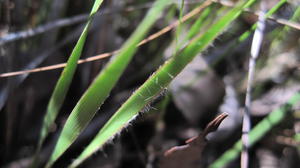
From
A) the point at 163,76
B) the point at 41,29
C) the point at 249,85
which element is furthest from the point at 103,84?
the point at 41,29

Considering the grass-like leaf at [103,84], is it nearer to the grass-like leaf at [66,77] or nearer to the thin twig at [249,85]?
the grass-like leaf at [66,77]

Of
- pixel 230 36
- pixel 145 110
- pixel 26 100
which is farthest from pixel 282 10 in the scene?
pixel 26 100

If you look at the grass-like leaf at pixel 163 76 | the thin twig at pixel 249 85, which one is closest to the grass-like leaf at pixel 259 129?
the thin twig at pixel 249 85

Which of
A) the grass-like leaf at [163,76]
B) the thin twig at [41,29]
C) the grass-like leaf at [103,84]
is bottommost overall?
the grass-like leaf at [163,76]

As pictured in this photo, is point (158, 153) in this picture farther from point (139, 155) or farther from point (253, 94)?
point (253, 94)

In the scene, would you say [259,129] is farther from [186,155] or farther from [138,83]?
[138,83]
